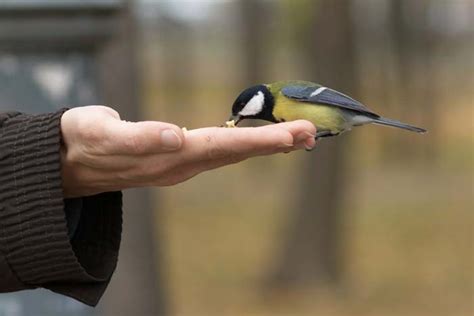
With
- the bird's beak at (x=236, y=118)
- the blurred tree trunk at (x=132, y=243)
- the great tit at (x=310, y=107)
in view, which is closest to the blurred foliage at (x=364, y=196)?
the blurred tree trunk at (x=132, y=243)

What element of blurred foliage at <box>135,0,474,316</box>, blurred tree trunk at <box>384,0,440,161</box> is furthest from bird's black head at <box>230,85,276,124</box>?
blurred tree trunk at <box>384,0,440,161</box>

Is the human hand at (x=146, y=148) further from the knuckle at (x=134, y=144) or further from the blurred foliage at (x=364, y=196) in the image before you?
the blurred foliage at (x=364, y=196)

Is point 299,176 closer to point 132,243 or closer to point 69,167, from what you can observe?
point 132,243

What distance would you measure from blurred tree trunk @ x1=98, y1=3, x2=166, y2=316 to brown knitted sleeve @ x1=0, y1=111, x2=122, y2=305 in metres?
2.62

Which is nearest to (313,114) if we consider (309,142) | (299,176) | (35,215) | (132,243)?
(309,142)

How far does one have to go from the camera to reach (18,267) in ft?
5.96

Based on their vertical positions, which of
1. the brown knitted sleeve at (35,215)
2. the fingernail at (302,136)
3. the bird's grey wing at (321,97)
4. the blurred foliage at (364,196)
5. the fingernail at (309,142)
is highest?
the bird's grey wing at (321,97)

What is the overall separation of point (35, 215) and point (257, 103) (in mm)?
737

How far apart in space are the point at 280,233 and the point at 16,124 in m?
7.42

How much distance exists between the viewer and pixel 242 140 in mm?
1639

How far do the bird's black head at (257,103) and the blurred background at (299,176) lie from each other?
154 centimetres

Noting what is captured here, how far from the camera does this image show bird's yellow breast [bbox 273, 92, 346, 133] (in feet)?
7.33

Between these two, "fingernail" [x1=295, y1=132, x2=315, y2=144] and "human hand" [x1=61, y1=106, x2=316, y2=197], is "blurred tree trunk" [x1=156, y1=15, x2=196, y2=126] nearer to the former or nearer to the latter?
"human hand" [x1=61, y1=106, x2=316, y2=197]

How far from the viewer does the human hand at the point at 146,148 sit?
1.65 meters
